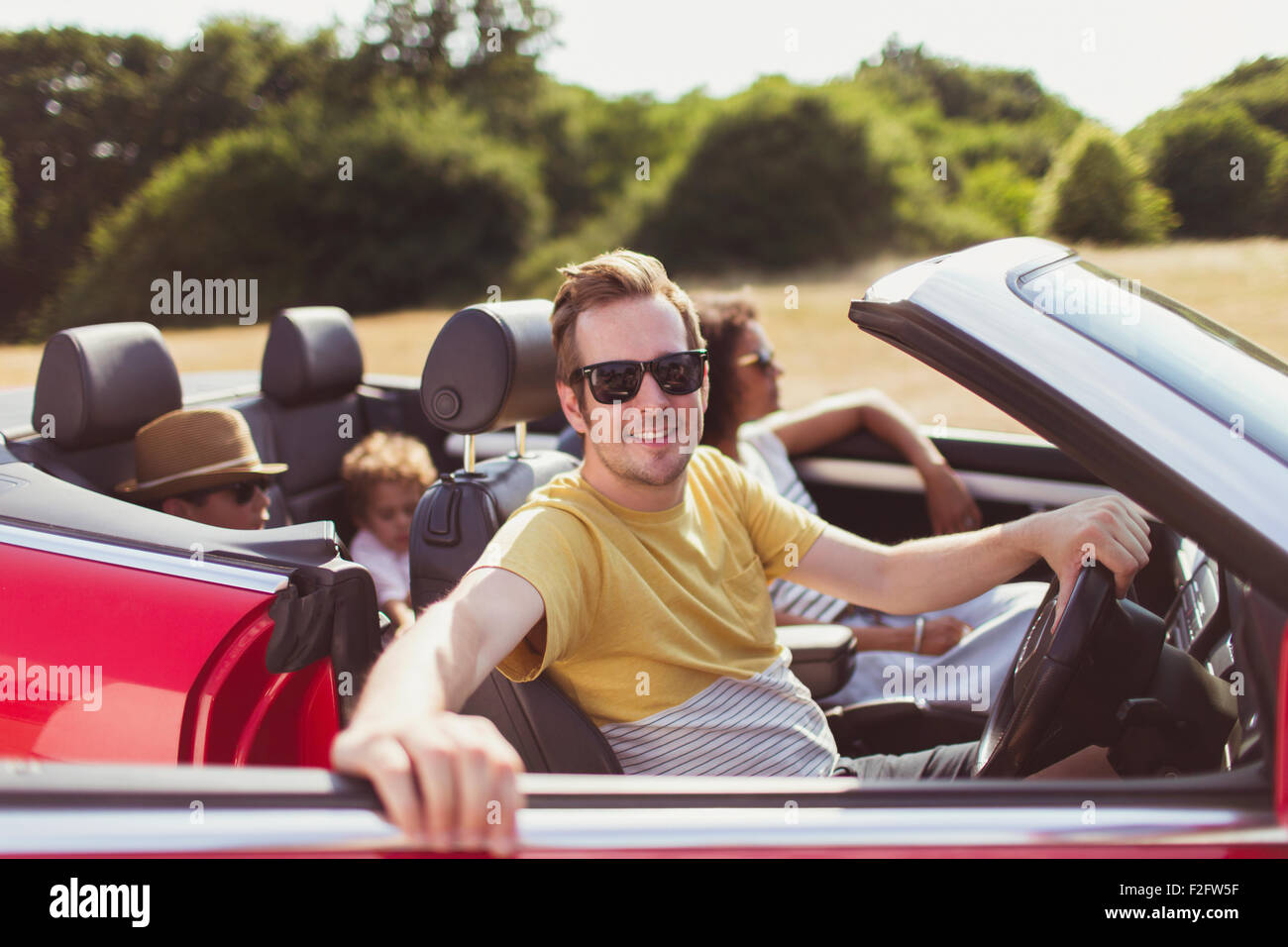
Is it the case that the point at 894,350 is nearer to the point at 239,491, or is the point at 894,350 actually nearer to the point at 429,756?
the point at 239,491

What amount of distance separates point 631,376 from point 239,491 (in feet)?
5.24

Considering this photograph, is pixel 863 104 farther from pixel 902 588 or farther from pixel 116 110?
pixel 902 588

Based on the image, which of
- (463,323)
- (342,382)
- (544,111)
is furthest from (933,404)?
(544,111)

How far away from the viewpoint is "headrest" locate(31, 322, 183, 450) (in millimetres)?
2883

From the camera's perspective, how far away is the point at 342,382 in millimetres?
4293

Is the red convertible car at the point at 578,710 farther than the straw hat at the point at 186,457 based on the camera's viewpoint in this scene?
No

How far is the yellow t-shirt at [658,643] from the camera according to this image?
1.78 m

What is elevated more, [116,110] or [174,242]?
[116,110]

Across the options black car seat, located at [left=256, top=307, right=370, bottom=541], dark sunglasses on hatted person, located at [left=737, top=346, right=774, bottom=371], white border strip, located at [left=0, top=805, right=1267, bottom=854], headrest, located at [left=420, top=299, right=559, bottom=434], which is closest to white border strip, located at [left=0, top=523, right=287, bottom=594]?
headrest, located at [left=420, top=299, right=559, bottom=434]

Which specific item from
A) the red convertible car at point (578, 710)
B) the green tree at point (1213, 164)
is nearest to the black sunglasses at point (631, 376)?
the red convertible car at point (578, 710)

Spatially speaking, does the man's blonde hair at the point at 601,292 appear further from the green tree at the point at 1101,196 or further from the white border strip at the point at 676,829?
the green tree at the point at 1101,196

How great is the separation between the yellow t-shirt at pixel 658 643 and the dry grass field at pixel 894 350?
12.5 ft
